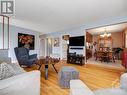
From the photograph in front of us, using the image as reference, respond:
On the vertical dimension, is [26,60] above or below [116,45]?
below

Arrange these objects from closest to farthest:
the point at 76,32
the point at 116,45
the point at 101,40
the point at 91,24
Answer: the point at 91,24, the point at 76,32, the point at 116,45, the point at 101,40

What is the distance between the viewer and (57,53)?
8367 millimetres

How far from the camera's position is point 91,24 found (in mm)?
5512

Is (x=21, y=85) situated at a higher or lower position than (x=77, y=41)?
lower

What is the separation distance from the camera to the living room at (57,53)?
147cm

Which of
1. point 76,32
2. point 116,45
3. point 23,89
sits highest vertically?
point 76,32

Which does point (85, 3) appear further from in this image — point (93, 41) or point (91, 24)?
point (93, 41)

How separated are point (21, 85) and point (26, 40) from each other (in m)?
6.24

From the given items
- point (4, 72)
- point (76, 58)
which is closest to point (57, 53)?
point (76, 58)

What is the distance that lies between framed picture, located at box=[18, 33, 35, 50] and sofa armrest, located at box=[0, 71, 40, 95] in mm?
5714

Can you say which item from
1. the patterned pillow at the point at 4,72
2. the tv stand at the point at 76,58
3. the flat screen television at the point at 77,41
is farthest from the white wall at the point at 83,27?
the patterned pillow at the point at 4,72

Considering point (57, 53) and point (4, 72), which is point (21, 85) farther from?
point (57, 53)

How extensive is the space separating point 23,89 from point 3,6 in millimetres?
3154

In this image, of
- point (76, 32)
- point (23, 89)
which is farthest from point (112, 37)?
point (23, 89)
